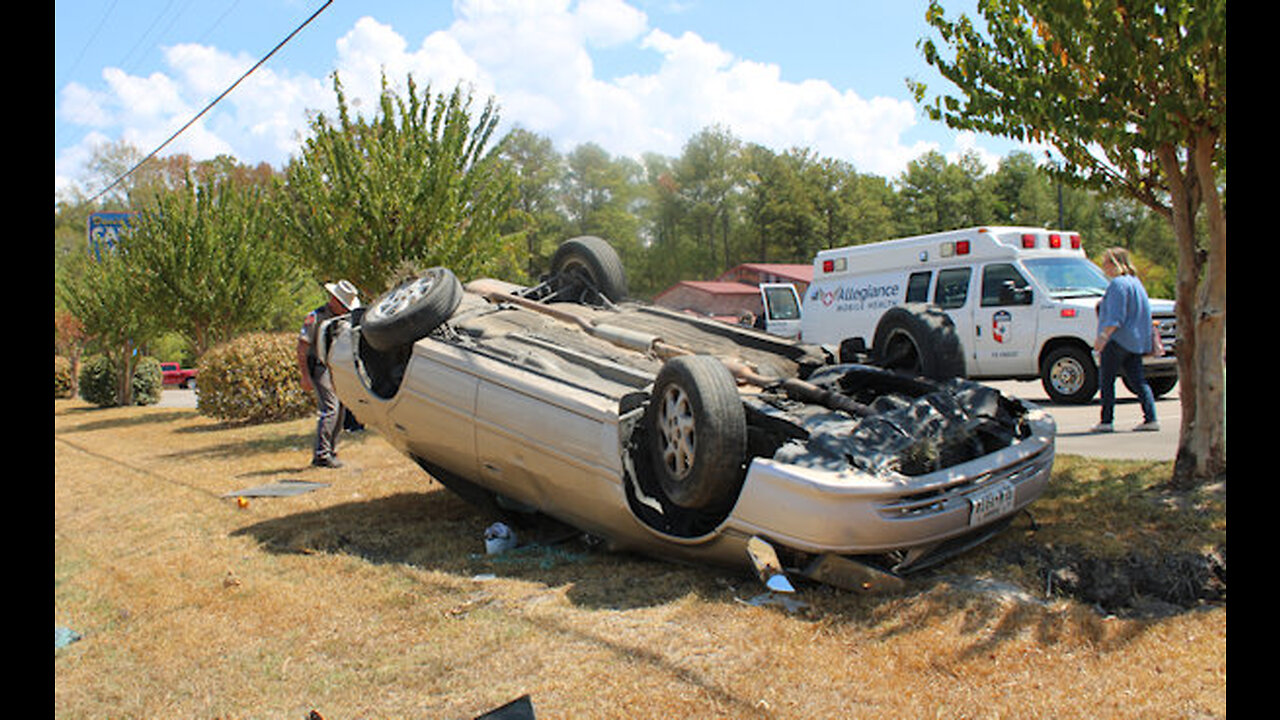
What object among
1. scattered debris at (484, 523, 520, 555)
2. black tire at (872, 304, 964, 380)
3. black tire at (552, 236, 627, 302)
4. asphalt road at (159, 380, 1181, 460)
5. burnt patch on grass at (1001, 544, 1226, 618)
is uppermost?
black tire at (552, 236, 627, 302)

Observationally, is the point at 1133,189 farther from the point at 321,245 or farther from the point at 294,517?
the point at 321,245

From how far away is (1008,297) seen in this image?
1122cm

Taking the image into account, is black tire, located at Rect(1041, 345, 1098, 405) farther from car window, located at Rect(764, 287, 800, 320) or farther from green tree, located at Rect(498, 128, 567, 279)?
green tree, located at Rect(498, 128, 567, 279)

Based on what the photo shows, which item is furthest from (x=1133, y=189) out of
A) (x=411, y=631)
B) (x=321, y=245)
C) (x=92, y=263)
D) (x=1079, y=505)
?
(x=92, y=263)

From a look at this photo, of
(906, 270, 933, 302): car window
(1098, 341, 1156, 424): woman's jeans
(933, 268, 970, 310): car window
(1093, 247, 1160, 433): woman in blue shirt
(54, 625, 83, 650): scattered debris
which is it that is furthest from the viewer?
(906, 270, 933, 302): car window

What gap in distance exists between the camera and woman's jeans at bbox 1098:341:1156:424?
25.0ft

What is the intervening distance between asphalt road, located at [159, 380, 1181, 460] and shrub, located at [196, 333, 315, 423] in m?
11.7

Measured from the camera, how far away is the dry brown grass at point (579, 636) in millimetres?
3244

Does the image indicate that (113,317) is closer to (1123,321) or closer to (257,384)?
(257,384)

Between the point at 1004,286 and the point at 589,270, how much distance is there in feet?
21.2

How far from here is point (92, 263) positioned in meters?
23.4

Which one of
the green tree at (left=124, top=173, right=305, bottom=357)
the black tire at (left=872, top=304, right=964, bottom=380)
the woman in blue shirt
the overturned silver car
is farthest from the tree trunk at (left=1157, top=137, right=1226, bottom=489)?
the green tree at (left=124, top=173, right=305, bottom=357)

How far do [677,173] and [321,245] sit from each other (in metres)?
45.9

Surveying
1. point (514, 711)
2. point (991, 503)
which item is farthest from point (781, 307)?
point (514, 711)
